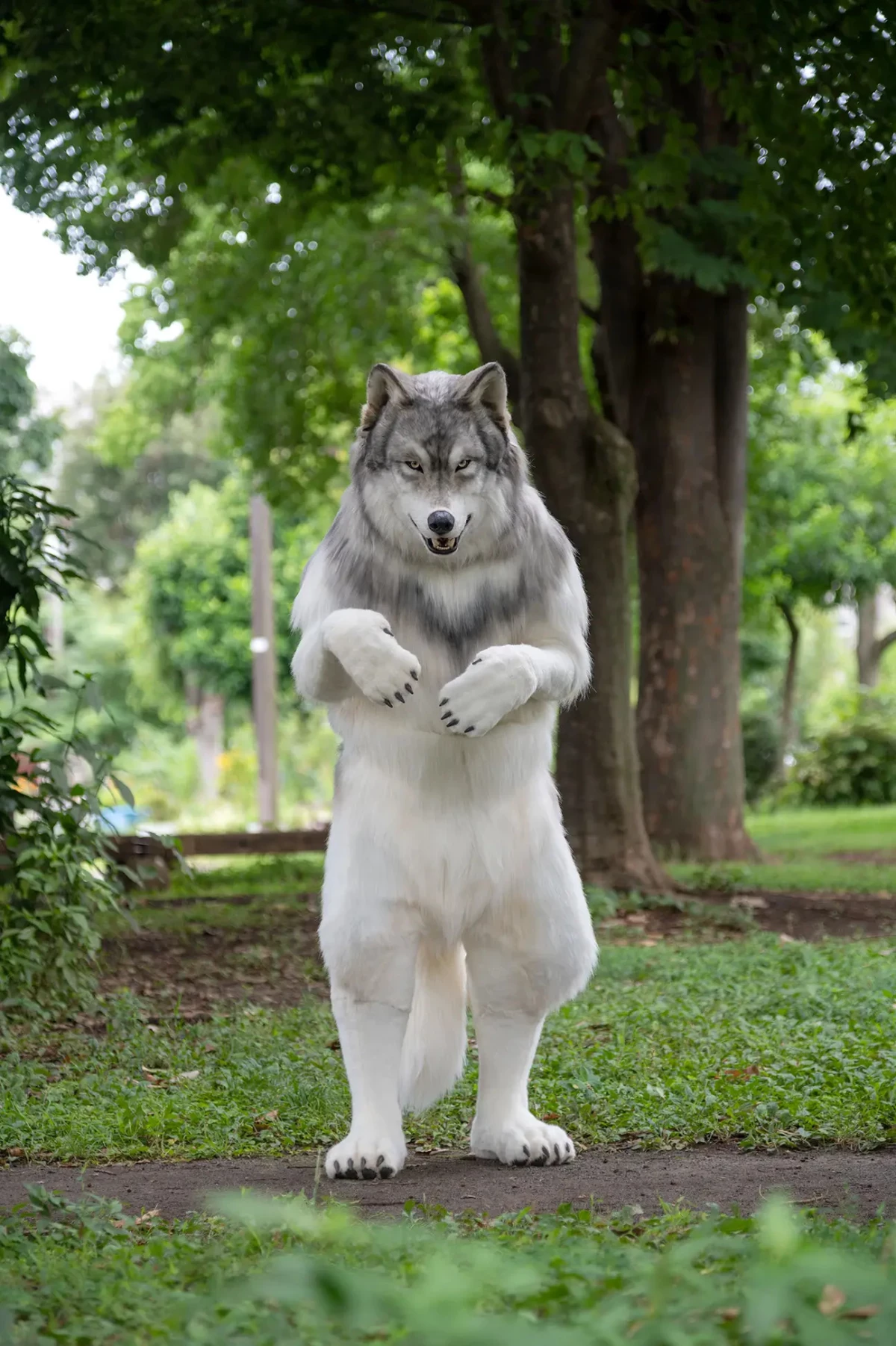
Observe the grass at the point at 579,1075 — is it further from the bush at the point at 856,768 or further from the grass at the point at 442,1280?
the bush at the point at 856,768

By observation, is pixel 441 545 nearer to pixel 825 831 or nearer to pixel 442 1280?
pixel 442 1280

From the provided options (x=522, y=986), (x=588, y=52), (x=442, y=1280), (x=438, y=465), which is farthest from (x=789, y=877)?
(x=442, y=1280)

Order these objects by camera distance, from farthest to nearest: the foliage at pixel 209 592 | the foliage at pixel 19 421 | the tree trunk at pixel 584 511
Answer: the foliage at pixel 209 592 → the foliage at pixel 19 421 → the tree trunk at pixel 584 511

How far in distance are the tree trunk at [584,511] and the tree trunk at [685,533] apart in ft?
8.79

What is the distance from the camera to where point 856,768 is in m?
24.5

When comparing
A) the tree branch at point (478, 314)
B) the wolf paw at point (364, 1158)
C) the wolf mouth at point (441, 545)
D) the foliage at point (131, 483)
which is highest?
the foliage at point (131, 483)

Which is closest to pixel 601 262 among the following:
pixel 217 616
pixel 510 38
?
pixel 510 38

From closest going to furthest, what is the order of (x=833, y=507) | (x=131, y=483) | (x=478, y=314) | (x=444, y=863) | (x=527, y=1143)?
(x=444, y=863) < (x=527, y=1143) < (x=478, y=314) < (x=833, y=507) < (x=131, y=483)

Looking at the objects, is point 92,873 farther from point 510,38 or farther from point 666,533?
point 666,533

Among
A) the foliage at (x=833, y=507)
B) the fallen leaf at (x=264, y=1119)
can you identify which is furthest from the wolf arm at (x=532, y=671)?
the foliage at (x=833, y=507)

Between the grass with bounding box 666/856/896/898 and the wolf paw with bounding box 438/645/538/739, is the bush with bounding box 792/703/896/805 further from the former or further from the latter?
the wolf paw with bounding box 438/645/538/739

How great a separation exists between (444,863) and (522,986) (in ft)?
1.46

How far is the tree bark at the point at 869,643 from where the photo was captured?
1242 inches

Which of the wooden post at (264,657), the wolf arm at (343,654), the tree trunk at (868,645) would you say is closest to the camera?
the wolf arm at (343,654)
